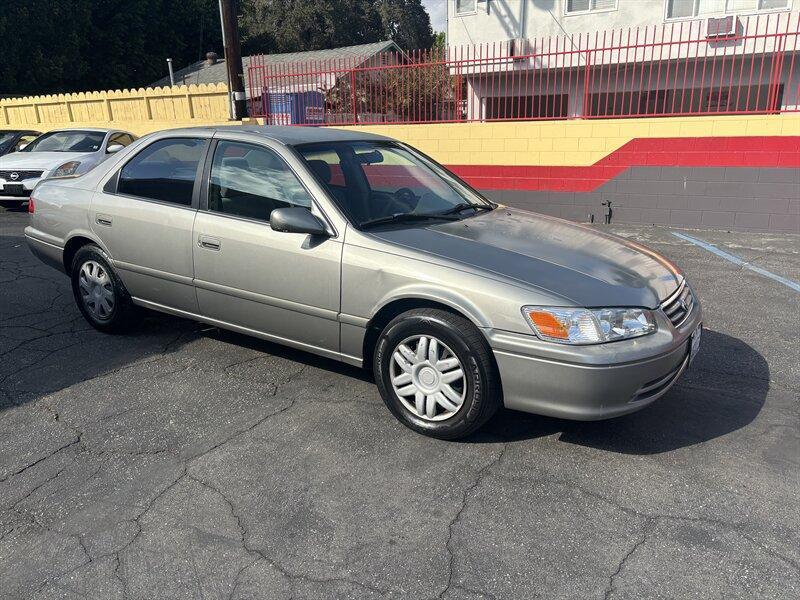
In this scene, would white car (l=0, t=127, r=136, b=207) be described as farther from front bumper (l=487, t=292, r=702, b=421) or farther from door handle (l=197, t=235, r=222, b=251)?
front bumper (l=487, t=292, r=702, b=421)

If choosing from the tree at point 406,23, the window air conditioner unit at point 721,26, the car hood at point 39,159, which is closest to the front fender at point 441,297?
the car hood at point 39,159

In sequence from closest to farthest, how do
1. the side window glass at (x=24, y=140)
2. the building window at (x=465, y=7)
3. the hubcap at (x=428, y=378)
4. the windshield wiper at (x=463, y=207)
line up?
Result: the hubcap at (x=428, y=378) < the windshield wiper at (x=463, y=207) < the side window glass at (x=24, y=140) < the building window at (x=465, y=7)

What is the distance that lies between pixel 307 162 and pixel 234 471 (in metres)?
1.84

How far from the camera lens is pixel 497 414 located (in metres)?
3.69

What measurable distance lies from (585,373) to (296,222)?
68.4 inches

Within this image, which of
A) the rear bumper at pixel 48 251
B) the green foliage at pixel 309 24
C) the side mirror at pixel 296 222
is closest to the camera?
the side mirror at pixel 296 222

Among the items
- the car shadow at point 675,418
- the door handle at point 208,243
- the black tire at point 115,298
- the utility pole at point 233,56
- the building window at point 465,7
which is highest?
the building window at point 465,7

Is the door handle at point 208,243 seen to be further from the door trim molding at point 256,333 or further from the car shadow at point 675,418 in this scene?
the car shadow at point 675,418

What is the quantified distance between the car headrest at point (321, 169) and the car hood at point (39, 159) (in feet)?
29.4

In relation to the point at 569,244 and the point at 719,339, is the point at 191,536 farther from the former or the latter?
the point at 719,339

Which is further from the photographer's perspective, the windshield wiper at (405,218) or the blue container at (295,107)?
the blue container at (295,107)

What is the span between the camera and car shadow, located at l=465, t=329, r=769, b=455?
338 cm

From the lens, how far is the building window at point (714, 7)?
15220mm

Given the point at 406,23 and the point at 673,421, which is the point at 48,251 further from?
the point at 406,23
